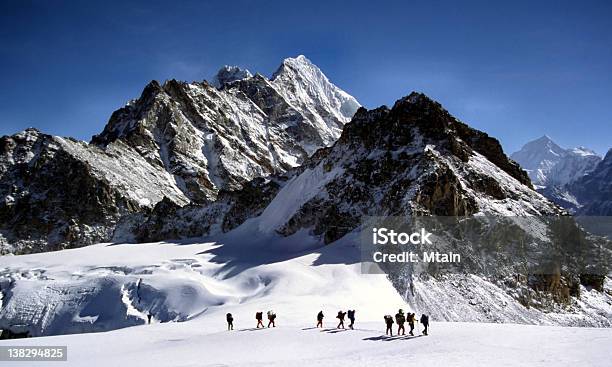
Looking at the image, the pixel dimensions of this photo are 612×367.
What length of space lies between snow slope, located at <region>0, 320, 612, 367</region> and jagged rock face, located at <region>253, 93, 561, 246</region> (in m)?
25.9

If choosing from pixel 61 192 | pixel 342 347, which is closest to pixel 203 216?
pixel 61 192

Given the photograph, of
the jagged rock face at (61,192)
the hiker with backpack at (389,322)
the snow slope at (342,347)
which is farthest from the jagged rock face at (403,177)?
the jagged rock face at (61,192)

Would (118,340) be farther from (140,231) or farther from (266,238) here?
(140,231)

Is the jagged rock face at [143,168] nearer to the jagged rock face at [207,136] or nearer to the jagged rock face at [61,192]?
the jagged rock face at [61,192]

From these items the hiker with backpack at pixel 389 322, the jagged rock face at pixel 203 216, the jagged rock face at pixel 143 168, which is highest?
the jagged rock face at pixel 143 168

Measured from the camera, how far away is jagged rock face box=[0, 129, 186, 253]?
306 ft

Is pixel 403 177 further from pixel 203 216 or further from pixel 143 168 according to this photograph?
pixel 143 168

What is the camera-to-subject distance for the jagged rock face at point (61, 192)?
93.2 metres

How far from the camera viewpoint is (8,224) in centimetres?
9394

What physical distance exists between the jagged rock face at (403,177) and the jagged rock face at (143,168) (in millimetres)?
15493

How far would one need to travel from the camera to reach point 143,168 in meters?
118

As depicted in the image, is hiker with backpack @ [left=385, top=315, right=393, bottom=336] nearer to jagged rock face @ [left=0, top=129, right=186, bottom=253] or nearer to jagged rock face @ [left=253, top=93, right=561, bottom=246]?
jagged rock face @ [left=253, top=93, right=561, bottom=246]

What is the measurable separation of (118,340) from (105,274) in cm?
2206

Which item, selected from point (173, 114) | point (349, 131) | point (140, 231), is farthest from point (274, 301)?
point (173, 114)
